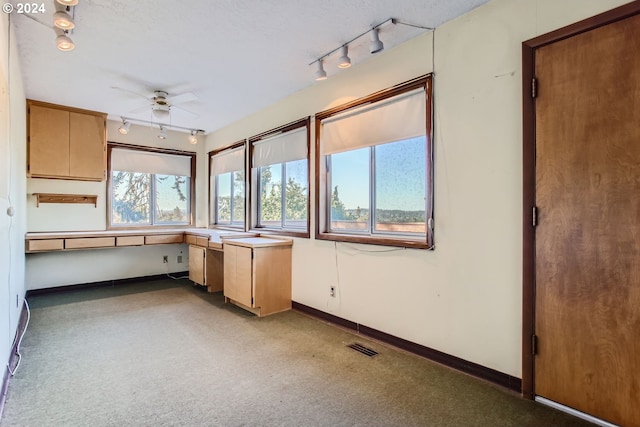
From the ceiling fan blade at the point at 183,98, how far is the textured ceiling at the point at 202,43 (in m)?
0.06

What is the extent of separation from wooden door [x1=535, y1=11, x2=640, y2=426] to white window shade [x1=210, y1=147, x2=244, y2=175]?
13.0ft

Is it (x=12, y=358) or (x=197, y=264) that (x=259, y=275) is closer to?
(x=197, y=264)

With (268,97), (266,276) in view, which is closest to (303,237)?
(266,276)

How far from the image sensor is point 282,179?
173 inches

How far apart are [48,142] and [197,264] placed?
250 centimetres

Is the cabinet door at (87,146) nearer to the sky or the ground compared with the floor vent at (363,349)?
nearer to the sky

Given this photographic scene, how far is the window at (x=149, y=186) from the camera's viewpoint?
5.17 m

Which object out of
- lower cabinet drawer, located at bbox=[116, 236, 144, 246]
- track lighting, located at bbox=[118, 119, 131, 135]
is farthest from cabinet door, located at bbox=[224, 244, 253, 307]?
track lighting, located at bbox=[118, 119, 131, 135]

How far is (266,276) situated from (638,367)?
3004 millimetres

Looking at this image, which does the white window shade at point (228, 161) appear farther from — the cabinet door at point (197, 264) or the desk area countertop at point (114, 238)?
the cabinet door at point (197, 264)

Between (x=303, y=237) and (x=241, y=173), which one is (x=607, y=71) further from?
(x=241, y=173)

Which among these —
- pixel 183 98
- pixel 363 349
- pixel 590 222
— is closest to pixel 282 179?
pixel 183 98

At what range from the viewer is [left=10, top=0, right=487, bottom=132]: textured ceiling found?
2.29 m

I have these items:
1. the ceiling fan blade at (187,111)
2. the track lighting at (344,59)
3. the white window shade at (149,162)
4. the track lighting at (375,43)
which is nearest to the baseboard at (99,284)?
the white window shade at (149,162)
